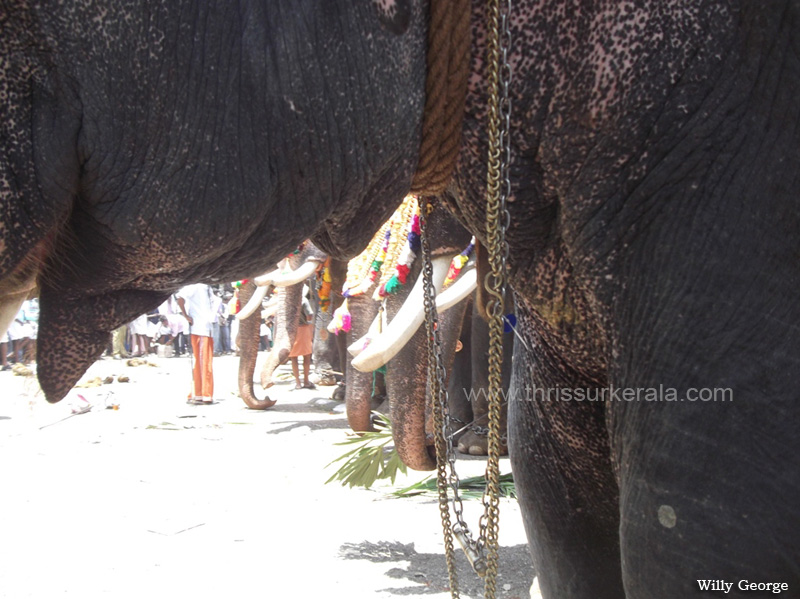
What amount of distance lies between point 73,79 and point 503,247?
564mm

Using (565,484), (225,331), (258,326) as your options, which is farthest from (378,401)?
(225,331)

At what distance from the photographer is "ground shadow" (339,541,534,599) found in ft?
9.80

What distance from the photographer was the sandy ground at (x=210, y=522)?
3.11 m

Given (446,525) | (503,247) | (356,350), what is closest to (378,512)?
(356,350)

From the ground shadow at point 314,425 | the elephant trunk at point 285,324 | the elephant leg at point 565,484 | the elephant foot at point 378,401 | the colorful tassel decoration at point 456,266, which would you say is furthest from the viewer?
the elephant trunk at point 285,324

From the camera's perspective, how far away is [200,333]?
9.25 meters

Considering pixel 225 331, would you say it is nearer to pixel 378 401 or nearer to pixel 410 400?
pixel 378 401

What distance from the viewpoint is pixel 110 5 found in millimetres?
909

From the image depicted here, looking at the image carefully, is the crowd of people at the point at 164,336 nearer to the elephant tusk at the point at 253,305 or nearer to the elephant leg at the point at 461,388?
the elephant tusk at the point at 253,305

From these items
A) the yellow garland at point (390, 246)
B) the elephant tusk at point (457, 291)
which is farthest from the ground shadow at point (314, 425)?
the elephant tusk at point (457, 291)

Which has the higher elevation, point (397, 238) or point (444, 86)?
point (397, 238)

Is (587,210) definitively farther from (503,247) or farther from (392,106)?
(392,106)

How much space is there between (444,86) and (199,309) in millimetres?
8379

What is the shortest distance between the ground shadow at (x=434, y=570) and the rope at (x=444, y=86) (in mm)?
2122
